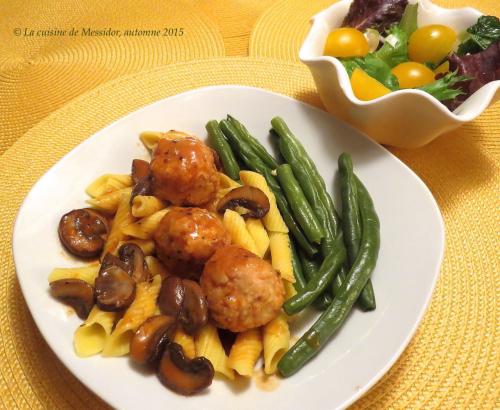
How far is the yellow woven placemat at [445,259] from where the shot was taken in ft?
5.76

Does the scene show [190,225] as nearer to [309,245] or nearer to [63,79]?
[309,245]

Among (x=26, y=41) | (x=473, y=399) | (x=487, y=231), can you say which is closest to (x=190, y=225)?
(x=473, y=399)

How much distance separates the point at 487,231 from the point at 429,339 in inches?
26.9

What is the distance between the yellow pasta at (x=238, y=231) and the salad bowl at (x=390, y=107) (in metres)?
0.84

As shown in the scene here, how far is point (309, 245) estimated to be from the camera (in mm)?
1992

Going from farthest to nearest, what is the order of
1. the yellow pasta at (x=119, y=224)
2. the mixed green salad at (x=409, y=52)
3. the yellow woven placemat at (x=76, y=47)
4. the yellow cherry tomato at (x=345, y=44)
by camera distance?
the yellow woven placemat at (x=76, y=47), the yellow cherry tomato at (x=345, y=44), the mixed green salad at (x=409, y=52), the yellow pasta at (x=119, y=224)

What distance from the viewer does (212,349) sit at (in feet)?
5.40

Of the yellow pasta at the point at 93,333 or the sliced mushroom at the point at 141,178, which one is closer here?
the yellow pasta at the point at 93,333

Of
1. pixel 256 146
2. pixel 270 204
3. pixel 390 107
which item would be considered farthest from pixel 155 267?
pixel 390 107

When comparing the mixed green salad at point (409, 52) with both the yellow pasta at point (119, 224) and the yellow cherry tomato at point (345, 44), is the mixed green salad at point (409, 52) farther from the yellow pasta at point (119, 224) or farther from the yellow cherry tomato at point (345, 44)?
the yellow pasta at point (119, 224)

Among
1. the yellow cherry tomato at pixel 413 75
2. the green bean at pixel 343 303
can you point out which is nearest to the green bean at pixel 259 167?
the green bean at pixel 343 303

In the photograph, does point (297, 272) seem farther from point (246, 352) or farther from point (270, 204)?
point (246, 352)

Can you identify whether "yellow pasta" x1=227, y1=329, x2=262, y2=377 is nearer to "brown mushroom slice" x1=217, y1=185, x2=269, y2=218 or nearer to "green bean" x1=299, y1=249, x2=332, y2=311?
"green bean" x1=299, y1=249, x2=332, y2=311

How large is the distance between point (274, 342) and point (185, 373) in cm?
33
